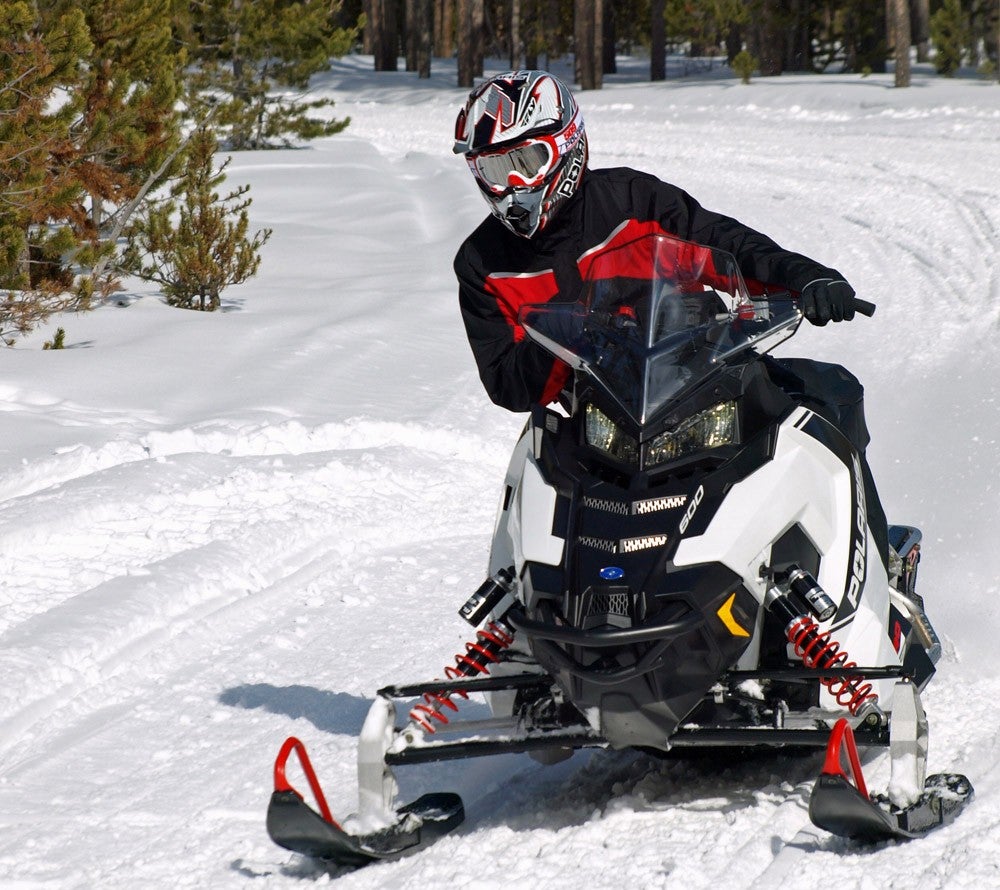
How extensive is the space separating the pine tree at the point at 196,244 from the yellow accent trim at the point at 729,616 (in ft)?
28.2

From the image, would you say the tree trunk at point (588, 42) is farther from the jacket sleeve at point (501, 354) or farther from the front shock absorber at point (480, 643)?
the front shock absorber at point (480, 643)

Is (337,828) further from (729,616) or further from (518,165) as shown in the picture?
(518,165)

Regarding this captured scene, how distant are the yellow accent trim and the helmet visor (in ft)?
4.09

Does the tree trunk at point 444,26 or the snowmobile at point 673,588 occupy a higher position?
the tree trunk at point 444,26

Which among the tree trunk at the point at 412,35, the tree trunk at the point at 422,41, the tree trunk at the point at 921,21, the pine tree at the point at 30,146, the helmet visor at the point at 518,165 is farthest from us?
the tree trunk at the point at 412,35

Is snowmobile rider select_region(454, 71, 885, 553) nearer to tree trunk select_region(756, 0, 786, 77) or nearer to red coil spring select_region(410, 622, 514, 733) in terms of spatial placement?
red coil spring select_region(410, 622, 514, 733)

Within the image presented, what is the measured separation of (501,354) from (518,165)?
0.49 m

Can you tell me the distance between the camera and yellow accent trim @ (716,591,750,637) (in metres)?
3.01

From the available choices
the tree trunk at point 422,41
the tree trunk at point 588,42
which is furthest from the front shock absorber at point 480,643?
the tree trunk at point 422,41

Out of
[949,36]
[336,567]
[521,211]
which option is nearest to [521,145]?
[521,211]

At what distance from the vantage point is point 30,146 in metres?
9.16

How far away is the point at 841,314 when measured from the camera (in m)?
3.36

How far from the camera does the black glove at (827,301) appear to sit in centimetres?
334

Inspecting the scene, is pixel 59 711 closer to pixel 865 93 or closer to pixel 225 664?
pixel 225 664
